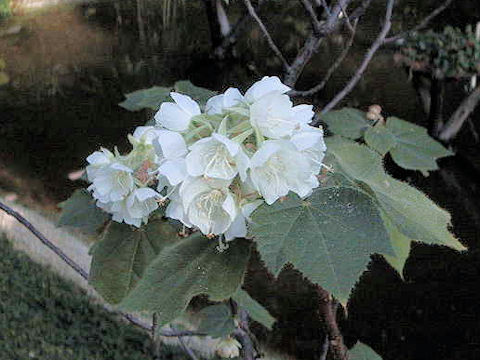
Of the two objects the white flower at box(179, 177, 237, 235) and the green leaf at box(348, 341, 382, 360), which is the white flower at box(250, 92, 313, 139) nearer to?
the white flower at box(179, 177, 237, 235)

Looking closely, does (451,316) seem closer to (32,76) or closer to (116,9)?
(32,76)

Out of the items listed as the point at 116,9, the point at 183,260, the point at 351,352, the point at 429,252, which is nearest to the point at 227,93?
the point at 183,260

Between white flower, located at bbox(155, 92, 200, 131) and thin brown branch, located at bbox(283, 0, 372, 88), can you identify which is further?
thin brown branch, located at bbox(283, 0, 372, 88)

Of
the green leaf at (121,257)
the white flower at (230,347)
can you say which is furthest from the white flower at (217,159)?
the white flower at (230,347)

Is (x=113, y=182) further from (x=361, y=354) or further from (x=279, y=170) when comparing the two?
(x=361, y=354)

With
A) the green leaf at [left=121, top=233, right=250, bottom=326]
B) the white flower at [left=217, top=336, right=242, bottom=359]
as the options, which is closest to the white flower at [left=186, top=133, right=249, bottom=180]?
the green leaf at [left=121, top=233, right=250, bottom=326]

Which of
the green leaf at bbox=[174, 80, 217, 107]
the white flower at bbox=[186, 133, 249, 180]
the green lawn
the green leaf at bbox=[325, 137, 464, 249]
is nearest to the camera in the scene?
the white flower at bbox=[186, 133, 249, 180]
